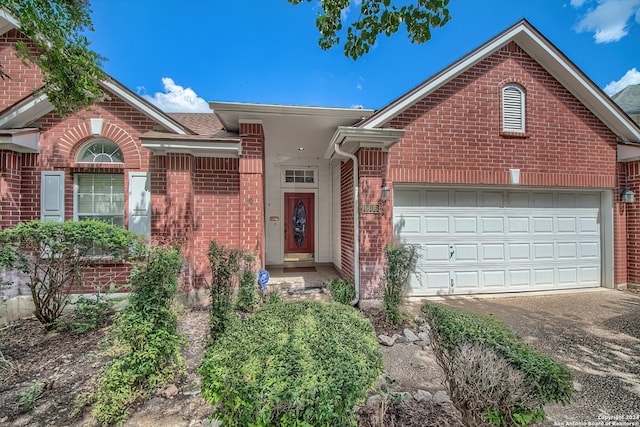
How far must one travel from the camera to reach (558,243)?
666 cm

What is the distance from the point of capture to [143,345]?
2838 mm

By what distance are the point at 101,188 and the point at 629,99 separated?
22549mm

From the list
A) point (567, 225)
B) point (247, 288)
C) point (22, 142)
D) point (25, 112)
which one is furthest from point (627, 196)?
point (25, 112)

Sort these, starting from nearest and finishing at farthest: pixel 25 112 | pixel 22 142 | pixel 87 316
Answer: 1. pixel 87 316
2. pixel 22 142
3. pixel 25 112

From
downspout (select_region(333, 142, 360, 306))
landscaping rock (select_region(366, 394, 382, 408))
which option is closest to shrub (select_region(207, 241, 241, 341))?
landscaping rock (select_region(366, 394, 382, 408))

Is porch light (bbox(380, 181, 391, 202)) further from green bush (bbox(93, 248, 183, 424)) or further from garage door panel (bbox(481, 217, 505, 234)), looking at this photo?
green bush (bbox(93, 248, 183, 424))

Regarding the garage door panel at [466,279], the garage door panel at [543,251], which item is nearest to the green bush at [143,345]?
the garage door panel at [466,279]

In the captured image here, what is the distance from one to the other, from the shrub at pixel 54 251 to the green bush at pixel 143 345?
1.96m

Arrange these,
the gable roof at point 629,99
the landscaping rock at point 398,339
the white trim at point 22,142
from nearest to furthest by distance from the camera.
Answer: the landscaping rock at point 398,339 < the white trim at point 22,142 < the gable roof at point 629,99

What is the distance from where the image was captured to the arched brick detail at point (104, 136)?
5434 millimetres

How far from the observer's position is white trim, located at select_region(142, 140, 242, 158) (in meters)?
5.17

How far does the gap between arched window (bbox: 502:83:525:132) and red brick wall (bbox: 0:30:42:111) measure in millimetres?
10681

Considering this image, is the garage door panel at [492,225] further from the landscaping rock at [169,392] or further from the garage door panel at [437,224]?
the landscaping rock at [169,392]

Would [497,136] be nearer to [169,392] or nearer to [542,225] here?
[542,225]
